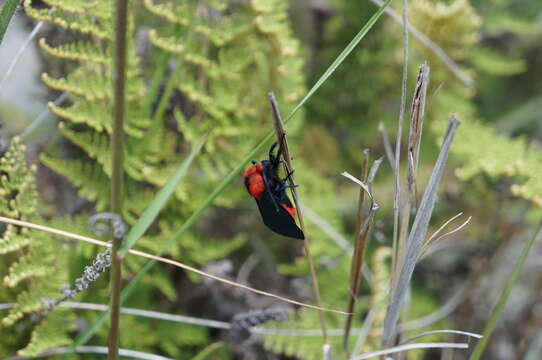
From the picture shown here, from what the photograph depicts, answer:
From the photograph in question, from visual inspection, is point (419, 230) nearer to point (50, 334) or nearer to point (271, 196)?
point (271, 196)

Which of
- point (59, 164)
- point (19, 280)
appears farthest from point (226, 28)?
point (19, 280)

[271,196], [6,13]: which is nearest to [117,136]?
[271,196]

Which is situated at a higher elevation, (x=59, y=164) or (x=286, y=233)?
(x=59, y=164)

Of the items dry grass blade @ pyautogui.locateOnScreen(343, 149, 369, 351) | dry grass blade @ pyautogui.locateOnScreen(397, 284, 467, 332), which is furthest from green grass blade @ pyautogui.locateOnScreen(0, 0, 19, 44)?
dry grass blade @ pyautogui.locateOnScreen(397, 284, 467, 332)

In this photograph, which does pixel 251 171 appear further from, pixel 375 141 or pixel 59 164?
pixel 375 141

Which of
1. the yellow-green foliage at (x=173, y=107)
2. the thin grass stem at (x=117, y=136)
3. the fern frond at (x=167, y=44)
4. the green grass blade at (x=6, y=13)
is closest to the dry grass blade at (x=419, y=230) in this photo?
the thin grass stem at (x=117, y=136)

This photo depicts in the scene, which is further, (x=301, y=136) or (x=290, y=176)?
(x=301, y=136)
